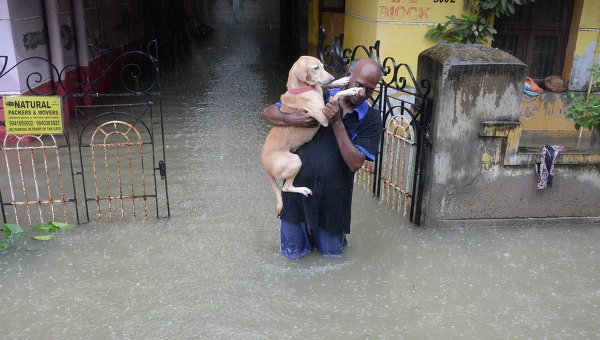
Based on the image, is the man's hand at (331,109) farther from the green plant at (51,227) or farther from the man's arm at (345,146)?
the green plant at (51,227)

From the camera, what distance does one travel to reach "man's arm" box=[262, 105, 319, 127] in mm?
3959

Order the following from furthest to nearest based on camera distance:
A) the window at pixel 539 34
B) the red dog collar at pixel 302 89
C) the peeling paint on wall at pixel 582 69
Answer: the window at pixel 539 34
the peeling paint on wall at pixel 582 69
the red dog collar at pixel 302 89

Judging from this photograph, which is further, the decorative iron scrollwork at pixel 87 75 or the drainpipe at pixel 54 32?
the drainpipe at pixel 54 32

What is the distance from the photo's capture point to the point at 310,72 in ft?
12.7

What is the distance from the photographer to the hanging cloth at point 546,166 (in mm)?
4973

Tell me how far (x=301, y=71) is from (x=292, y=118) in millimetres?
363

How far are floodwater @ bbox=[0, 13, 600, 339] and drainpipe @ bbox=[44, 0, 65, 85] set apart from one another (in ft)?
13.3

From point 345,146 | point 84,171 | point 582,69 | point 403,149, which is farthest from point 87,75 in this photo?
point 582,69

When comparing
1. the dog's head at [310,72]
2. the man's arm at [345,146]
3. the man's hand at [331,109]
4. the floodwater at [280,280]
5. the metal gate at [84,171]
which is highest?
the dog's head at [310,72]

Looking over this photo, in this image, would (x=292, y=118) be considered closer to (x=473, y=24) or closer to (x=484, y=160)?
(x=484, y=160)

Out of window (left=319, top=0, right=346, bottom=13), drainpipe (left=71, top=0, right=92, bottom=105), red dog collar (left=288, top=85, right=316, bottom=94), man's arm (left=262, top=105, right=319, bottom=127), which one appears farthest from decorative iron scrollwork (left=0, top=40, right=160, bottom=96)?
window (left=319, top=0, right=346, bottom=13)

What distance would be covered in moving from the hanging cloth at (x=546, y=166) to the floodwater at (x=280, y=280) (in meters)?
0.52

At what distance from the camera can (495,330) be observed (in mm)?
3732

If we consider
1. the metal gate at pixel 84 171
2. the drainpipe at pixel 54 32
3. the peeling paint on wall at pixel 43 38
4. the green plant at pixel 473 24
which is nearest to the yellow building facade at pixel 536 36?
the green plant at pixel 473 24
